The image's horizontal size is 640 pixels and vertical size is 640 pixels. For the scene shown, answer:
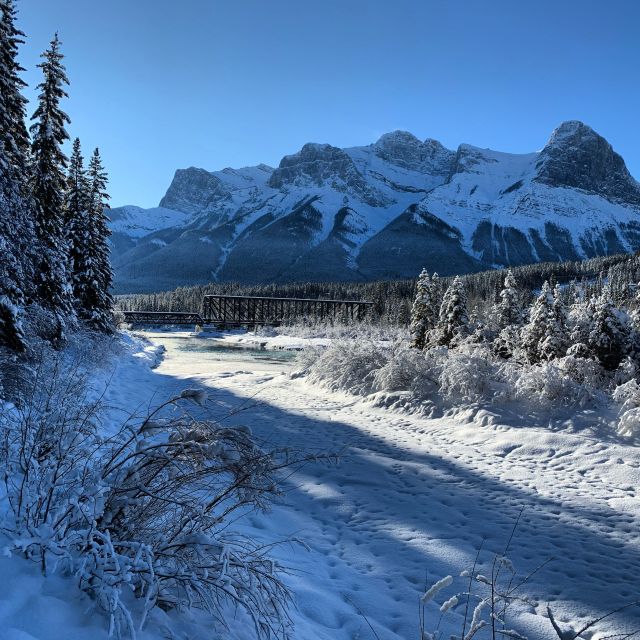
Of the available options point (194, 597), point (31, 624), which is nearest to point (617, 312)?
point (194, 597)

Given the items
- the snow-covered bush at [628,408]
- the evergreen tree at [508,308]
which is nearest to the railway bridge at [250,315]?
the evergreen tree at [508,308]

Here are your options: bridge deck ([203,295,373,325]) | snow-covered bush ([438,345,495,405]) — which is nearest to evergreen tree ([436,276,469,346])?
snow-covered bush ([438,345,495,405])

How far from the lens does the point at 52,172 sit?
63.6 ft

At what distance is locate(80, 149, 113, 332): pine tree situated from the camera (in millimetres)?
25359

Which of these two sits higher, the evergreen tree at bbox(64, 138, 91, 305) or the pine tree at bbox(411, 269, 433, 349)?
the evergreen tree at bbox(64, 138, 91, 305)

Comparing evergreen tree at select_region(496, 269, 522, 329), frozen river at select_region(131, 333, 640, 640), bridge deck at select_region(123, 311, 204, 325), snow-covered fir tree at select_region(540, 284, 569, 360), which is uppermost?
evergreen tree at select_region(496, 269, 522, 329)

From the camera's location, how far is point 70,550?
2852 mm

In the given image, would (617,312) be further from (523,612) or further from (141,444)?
(141,444)

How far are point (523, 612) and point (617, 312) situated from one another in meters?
10.7

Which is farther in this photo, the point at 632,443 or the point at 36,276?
the point at 36,276

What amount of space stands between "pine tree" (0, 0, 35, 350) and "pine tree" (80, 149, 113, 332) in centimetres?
1093

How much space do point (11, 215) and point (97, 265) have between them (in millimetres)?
16044

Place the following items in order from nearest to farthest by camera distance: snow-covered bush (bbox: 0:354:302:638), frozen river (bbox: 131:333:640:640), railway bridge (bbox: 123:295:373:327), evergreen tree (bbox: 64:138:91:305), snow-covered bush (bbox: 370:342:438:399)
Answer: snow-covered bush (bbox: 0:354:302:638), frozen river (bbox: 131:333:640:640), snow-covered bush (bbox: 370:342:438:399), evergreen tree (bbox: 64:138:91:305), railway bridge (bbox: 123:295:373:327)

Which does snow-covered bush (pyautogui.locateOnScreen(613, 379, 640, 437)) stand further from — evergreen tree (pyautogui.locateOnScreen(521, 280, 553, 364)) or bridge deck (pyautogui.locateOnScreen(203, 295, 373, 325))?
bridge deck (pyautogui.locateOnScreen(203, 295, 373, 325))
